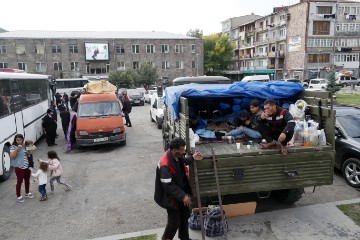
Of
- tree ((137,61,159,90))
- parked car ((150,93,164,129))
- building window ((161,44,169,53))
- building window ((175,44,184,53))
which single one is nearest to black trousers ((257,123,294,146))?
parked car ((150,93,164,129))

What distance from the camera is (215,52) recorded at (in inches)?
2522

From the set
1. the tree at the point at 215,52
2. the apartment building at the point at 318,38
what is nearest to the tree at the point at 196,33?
the tree at the point at 215,52

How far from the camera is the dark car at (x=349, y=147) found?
22.9 ft

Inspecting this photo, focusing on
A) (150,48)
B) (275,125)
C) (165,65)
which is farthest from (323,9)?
(275,125)

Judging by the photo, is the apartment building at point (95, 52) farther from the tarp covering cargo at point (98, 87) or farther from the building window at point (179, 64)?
the tarp covering cargo at point (98, 87)

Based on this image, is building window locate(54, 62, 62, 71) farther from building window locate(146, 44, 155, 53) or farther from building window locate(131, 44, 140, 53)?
building window locate(146, 44, 155, 53)

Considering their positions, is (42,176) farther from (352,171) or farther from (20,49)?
(20,49)

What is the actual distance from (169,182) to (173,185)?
0.07m

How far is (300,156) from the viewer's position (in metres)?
5.31

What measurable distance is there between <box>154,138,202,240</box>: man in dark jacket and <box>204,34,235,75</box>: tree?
201 feet

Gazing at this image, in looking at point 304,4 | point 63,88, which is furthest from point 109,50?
point 304,4

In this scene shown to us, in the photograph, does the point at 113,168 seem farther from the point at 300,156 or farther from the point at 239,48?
the point at 239,48

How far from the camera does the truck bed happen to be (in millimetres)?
5129

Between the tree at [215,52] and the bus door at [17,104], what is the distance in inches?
2215
